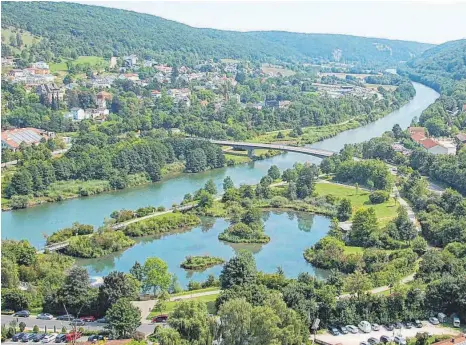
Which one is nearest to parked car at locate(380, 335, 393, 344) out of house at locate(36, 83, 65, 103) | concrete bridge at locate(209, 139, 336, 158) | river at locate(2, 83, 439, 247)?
river at locate(2, 83, 439, 247)

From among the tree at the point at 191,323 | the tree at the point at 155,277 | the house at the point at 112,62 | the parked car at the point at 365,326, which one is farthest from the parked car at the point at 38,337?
the house at the point at 112,62

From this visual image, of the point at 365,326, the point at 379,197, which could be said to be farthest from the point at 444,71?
the point at 365,326

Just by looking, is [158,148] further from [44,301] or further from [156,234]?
[44,301]

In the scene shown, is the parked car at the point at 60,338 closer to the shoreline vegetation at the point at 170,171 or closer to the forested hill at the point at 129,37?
the shoreline vegetation at the point at 170,171

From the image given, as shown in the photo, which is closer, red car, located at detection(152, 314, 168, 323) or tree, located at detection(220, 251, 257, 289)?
red car, located at detection(152, 314, 168, 323)

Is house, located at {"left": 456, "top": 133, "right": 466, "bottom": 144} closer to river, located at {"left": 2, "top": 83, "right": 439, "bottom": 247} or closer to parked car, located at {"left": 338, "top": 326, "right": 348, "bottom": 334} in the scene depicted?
river, located at {"left": 2, "top": 83, "right": 439, "bottom": 247}

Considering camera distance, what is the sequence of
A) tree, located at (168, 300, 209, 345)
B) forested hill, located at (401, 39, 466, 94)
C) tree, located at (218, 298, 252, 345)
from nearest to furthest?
tree, located at (218, 298, 252, 345) → tree, located at (168, 300, 209, 345) → forested hill, located at (401, 39, 466, 94)
